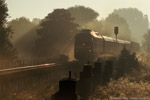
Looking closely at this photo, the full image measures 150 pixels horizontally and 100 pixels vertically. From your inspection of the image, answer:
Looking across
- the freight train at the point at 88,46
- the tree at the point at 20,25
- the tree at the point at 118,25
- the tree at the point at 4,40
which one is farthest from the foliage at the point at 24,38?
the tree at the point at 118,25

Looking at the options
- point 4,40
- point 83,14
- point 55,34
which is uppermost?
point 83,14

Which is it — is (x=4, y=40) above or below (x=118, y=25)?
below

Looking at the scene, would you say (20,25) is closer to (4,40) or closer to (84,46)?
(4,40)

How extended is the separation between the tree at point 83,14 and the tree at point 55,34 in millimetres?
43370

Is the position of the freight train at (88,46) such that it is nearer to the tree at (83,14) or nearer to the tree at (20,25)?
the tree at (20,25)

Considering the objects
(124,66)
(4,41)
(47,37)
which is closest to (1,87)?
(124,66)

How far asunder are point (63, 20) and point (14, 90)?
124 ft

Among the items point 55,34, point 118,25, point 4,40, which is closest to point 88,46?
point 4,40

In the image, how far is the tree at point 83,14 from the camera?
95.4 meters

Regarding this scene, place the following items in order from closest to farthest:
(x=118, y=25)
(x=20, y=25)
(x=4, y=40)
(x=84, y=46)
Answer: (x=84, y=46) < (x=4, y=40) < (x=20, y=25) < (x=118, y=25)

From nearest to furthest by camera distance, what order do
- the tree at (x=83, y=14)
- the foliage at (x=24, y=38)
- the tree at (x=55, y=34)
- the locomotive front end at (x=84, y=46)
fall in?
the locomotive front end at (x=84, y=46), the tree at (x=55, y=34), the foliage at (x=24, y=38), the tree at (x=83, y=14)

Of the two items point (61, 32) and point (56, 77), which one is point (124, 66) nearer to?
point (56, 77)

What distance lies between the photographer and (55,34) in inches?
1973

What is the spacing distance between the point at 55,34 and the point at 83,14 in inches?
1917
